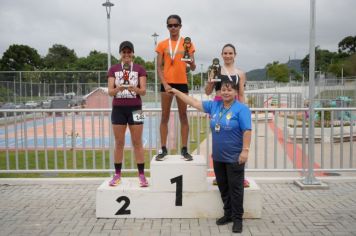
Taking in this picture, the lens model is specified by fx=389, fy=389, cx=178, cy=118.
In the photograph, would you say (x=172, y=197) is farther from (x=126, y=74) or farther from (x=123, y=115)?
(x=126, y=74)

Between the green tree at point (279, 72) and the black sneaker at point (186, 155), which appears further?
the green tree at point (279, 72)

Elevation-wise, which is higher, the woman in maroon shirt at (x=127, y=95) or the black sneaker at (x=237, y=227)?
the woman in maroon shirt at (x=127, y=95)

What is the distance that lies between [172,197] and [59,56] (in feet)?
299

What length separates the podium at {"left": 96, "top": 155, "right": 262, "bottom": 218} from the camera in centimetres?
509

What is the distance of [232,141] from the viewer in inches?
178

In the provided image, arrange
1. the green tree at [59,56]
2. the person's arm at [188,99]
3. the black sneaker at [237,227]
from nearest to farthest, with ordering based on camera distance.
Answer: the black sneaker at [237,227] < the person's arm at [188,99] < the green tree at [59,56]

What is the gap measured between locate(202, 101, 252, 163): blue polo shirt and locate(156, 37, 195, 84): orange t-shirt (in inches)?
34.5

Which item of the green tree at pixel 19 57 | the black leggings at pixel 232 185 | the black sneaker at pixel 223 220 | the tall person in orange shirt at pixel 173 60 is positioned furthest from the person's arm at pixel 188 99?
the green tree at pixel 19 57

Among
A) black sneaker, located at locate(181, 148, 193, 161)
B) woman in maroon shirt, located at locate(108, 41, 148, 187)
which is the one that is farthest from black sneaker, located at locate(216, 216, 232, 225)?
woman in maroon shirt, located at locate(108, 41, 148, 187)

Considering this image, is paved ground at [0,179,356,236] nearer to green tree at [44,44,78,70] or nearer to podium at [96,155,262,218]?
podium at [96,155,262,218]

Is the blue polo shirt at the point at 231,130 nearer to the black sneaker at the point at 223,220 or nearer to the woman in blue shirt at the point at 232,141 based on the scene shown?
the woman in blue shirt at the point at 232,141

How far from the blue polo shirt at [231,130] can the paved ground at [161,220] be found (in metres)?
0.93

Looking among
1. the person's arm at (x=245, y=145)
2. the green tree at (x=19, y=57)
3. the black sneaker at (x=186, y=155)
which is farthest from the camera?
the green tree at (x=19, y=57)

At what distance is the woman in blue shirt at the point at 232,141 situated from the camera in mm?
4480
